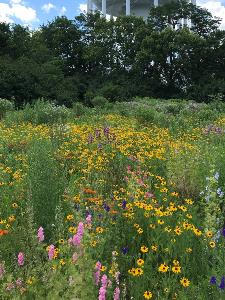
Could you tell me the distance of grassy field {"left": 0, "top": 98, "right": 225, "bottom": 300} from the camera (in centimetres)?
255

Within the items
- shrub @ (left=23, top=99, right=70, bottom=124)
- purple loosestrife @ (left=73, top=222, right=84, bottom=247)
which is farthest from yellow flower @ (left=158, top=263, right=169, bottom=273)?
shrub @ (left=23, top=99, right=70, bottom=124)

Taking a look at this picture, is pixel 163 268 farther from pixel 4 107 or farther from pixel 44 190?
pixel 4 107

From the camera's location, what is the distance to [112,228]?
11.6 ft

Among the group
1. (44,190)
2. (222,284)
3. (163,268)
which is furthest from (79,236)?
(44,190)

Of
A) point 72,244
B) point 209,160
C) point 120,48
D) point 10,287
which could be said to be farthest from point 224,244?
point 120,48

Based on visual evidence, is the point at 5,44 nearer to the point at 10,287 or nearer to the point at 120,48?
the point at 120,48

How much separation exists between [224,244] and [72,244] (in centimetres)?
124

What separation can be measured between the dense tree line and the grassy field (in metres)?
27.3

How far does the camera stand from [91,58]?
37.6m

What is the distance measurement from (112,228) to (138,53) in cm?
3355

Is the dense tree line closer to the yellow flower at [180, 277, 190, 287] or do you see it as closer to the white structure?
the white structure

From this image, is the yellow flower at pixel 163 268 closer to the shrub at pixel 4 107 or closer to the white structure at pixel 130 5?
the shrub at pixel 4 107

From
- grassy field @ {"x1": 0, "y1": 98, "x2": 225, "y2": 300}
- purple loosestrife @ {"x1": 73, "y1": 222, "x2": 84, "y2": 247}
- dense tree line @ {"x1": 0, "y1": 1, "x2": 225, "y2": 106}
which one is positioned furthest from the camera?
dense tree line @ {"x1": 0, "y1": 1, "x2": 225, "y2": 106}

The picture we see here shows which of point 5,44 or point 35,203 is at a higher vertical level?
point 5,44
